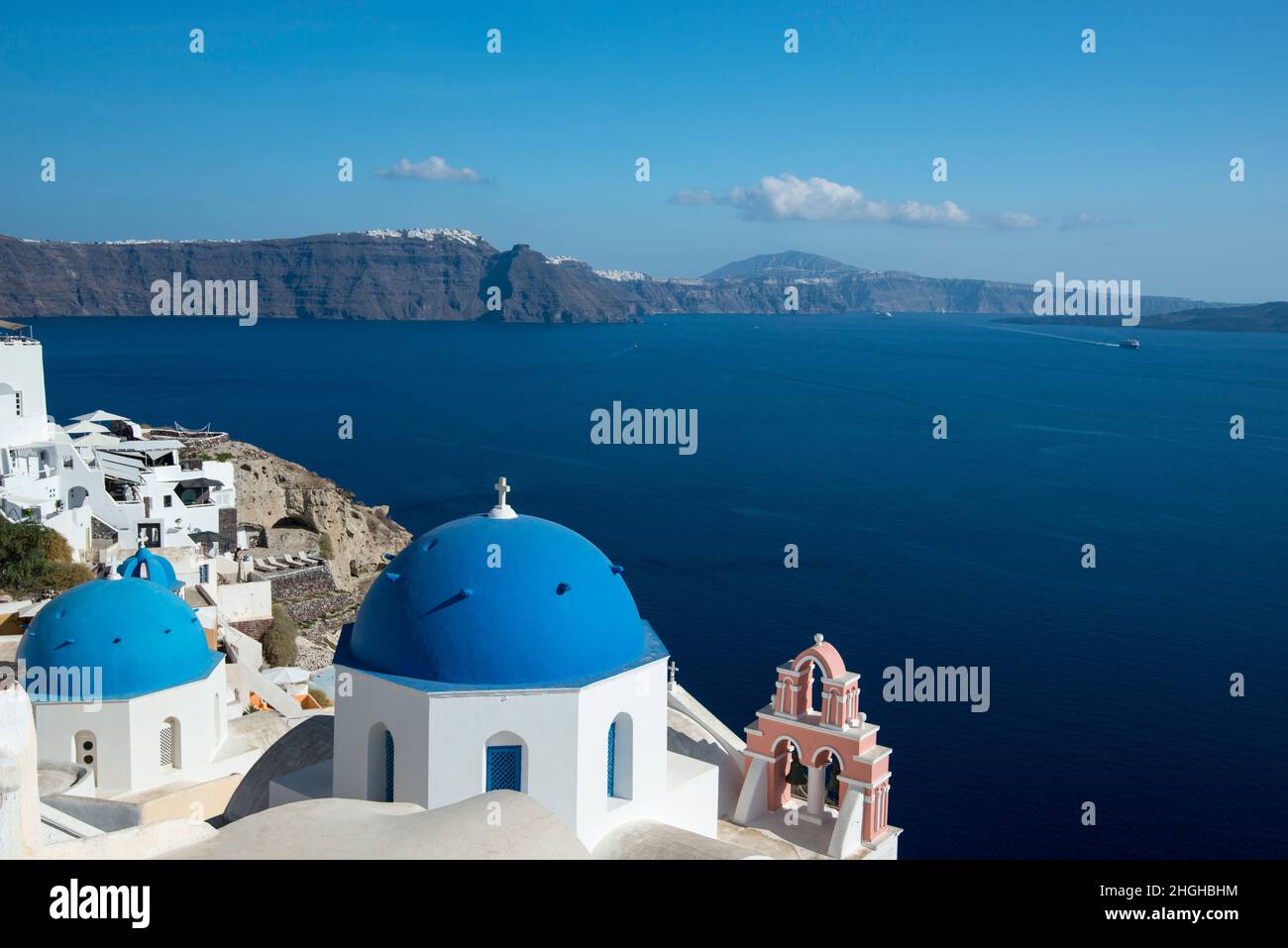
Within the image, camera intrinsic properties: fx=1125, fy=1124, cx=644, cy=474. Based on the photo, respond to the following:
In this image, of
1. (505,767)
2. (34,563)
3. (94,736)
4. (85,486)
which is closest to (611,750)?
(505,767)

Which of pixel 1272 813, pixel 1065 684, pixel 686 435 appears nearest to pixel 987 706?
pixel 1065 684

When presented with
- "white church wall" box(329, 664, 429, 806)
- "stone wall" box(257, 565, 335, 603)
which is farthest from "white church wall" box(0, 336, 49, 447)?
"white church wall" box(329, 664, 429, 806)

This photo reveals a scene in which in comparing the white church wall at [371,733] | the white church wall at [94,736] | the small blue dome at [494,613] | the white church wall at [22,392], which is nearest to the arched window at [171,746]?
the white church wall at [94,736]

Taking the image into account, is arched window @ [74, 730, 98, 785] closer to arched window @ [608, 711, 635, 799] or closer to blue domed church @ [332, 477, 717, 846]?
blue domed church @ [332, 477, 717, 846]

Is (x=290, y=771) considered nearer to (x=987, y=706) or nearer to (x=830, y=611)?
(x=987, y=706)

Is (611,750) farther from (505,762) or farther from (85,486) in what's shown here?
(85,486)

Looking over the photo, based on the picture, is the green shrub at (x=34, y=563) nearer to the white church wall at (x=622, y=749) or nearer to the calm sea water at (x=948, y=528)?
the calm sea water at (x=948, y=528)
